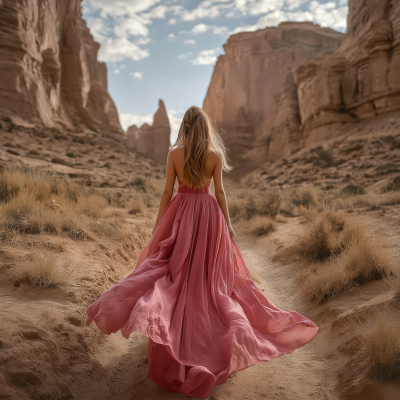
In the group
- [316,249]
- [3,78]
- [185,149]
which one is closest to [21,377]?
[185,149]

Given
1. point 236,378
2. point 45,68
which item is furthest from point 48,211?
point 45,68

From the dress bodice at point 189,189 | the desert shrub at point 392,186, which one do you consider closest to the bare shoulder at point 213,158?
the dress bodice at point 189,189

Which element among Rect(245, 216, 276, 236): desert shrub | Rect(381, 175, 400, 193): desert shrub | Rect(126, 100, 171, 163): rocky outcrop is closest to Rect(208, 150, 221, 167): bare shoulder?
Rect(245, 216, 276, 236): desert shrub

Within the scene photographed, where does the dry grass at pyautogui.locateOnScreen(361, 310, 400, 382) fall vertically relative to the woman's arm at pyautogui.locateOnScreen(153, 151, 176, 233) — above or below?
below

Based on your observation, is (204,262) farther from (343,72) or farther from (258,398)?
(343,72)

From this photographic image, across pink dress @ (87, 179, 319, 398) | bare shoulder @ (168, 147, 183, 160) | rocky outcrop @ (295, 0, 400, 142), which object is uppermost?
rocky outcrop @ (295, 0, 400, 142)

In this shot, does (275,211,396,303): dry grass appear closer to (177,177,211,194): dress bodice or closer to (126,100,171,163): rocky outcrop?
(177,177,211,194): dress bodice

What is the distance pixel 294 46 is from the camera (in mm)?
44875

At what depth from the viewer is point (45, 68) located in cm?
2392

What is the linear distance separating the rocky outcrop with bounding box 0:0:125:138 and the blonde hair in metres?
20.5

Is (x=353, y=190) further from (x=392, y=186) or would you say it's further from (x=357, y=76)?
(x=357, y=76)

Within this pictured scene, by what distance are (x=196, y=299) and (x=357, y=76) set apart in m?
28.1

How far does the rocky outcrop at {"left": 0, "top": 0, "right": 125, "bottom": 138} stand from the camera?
64.4ft

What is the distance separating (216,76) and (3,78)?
3650cm
